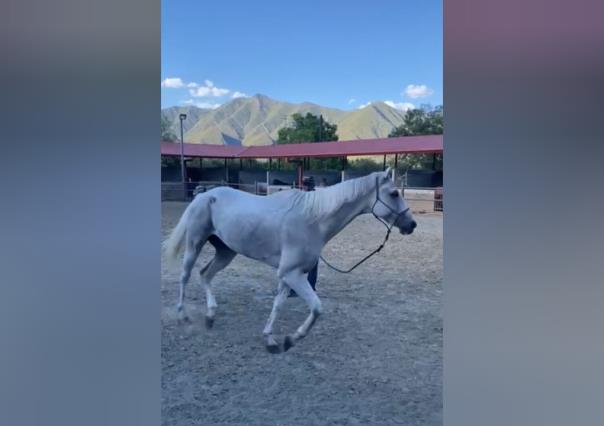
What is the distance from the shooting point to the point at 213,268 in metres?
1.98

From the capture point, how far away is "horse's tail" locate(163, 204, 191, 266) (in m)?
1.94

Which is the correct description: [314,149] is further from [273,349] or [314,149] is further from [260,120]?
[273,349]

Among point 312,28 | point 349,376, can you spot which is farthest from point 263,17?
point 349,376

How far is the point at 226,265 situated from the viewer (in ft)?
6.51

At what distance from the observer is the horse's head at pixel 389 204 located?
6.21ft

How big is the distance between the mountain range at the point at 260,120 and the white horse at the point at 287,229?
231 millimetres
